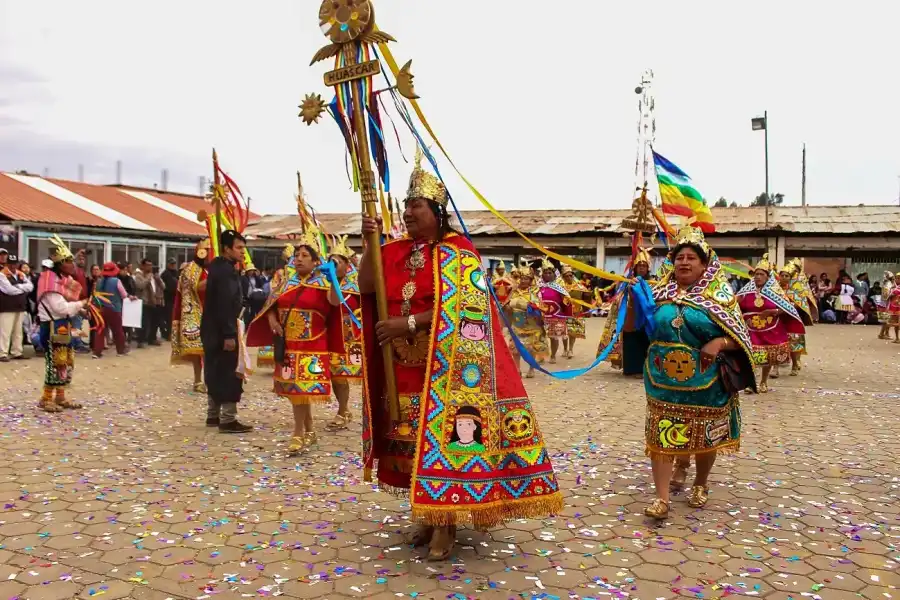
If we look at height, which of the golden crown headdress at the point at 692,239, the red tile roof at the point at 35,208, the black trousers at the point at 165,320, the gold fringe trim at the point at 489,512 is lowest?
the gold fringe trim at the point at 489,512

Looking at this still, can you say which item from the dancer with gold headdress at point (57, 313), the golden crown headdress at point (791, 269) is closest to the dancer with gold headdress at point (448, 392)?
the dancer with gold headdress at point (57, 313)

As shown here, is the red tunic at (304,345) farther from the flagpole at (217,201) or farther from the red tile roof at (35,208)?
the red tile roof at (35,208)

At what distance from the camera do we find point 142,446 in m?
6.65

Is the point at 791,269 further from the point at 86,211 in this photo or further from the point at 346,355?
the point at 86,211

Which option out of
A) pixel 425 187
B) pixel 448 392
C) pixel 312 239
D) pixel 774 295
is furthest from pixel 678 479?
pixel 774 295

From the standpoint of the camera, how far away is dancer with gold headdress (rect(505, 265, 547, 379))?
12070mm

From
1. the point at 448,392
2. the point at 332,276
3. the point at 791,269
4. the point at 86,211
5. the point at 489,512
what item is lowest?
the point at 489,512

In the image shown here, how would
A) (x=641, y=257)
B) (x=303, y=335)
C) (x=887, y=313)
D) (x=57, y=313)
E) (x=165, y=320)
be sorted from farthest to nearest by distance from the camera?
(x=887, y=313)
(x=165, y=320)
(x=641, y=257)
(x=57, y=313)
(x=303, y=335)

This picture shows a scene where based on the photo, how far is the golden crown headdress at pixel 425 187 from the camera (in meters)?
3.96

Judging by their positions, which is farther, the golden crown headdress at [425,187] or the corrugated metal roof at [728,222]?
the corrugated metal roof at [728,222]

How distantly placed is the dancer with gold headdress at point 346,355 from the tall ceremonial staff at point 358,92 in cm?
317

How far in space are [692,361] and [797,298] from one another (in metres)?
8.86

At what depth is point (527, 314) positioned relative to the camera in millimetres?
12141

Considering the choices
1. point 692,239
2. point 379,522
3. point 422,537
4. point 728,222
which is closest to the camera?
point 422,537
